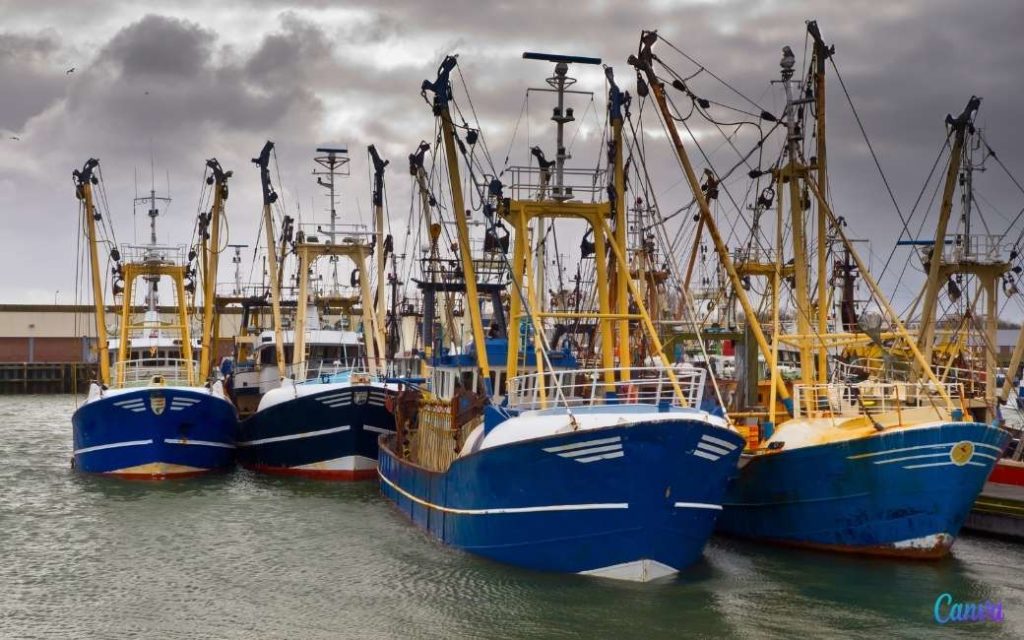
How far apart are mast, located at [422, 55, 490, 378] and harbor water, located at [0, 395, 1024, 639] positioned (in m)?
4.16

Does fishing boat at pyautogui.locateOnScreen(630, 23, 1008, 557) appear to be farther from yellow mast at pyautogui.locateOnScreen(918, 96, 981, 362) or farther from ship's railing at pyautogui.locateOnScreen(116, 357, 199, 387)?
ship's railing at pyautogui.locateOnScreen(116, 357, 199, 387)

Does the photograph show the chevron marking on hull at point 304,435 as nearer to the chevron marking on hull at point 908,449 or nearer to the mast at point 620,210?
the mast at point 620,210

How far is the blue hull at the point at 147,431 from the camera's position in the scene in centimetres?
3120

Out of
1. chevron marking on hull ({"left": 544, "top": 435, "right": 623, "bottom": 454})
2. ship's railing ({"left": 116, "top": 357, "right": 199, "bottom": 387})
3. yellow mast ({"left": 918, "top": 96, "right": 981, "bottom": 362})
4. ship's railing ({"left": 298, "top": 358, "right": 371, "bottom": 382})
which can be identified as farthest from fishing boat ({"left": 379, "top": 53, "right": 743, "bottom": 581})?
ship's railing ({"left": 116, "top": 357, "right": 199, "bottom": 387})

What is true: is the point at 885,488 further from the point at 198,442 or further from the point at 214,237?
Answer: the point at 214,237

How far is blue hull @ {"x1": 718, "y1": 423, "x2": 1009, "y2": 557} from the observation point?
19.8m

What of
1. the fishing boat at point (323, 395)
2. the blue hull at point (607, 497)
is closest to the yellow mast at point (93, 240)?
the fishing boat at point (323, 395)

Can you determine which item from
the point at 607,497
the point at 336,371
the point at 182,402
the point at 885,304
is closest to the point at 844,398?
the point at 885,304

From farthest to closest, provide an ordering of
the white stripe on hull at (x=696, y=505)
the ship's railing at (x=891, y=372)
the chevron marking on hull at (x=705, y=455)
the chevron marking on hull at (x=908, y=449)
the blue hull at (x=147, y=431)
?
the blue hull at (x=147, y=431), the ship's railing at (x=891, y=372), the chevron marking on hull at (x=908, y=449), the white stripe on hull at (x=696, y=505), the chevron marking on hull at (x=705, y=455)

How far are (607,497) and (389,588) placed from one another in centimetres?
393

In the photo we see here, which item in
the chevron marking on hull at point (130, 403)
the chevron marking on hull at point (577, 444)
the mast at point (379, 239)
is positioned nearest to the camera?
the chevron marking on hull at point (577, 444)

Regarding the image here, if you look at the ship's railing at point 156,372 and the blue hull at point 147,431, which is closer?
the blue hull at point 147,431

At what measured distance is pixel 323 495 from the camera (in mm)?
29656

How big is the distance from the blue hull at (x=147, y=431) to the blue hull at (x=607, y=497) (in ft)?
48.3
